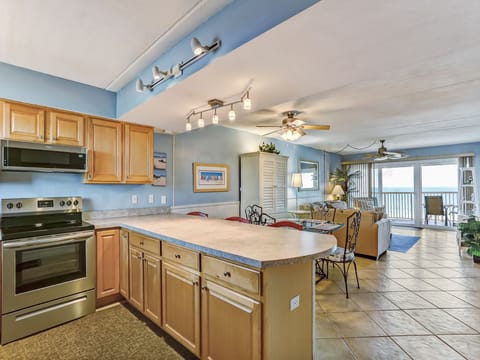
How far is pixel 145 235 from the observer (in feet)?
7.47

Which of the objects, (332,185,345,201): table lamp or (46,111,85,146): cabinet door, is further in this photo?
(332,185,345,201): table lamp

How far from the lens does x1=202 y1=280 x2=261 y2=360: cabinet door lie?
132 centimetres

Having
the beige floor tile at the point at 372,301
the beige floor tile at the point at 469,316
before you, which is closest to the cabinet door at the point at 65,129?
the beige floor tile at the point at 372,301

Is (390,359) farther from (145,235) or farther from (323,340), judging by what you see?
(145,235)

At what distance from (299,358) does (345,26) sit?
195 cm

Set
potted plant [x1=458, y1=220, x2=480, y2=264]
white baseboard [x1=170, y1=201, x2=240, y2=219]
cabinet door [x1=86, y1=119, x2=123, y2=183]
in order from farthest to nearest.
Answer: potted plant [x1=458, y1=220, x2=480, y2=264] < white baseboard [x1=170, y1=201, x2=240, y2=219] < cabinet door [x1=86, y1=119, x2=123, y2=183]

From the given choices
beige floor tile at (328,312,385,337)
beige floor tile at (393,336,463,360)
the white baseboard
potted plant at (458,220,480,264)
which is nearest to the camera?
beige floor tile at (393,336,463,360)

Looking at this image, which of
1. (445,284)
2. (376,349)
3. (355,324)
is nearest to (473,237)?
(445,284)

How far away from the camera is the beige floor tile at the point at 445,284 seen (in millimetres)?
3105

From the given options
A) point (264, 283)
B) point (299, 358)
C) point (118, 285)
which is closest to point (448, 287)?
point (299, 358)

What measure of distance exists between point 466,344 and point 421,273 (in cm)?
A: 183

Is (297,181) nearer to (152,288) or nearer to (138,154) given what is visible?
(138,154)

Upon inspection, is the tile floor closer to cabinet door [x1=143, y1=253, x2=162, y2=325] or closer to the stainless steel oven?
cabinet door [x1=143, y1=253, x2=162, y2=325]

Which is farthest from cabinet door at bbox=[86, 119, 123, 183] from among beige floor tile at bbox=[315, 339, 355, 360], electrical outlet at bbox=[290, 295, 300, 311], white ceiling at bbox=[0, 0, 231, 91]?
beige floor tile at bbox=[315, 339, 355, 360]
